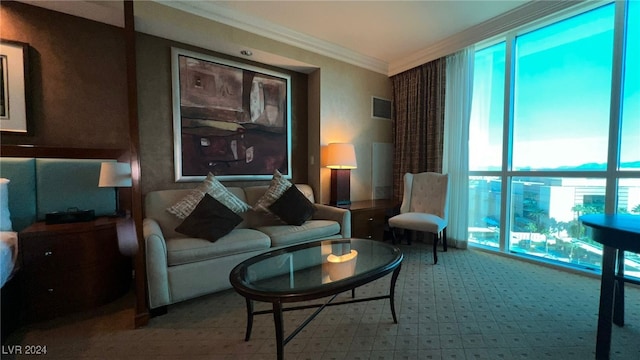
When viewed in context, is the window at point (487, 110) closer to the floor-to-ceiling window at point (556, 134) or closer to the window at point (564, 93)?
the floor-to-ceiling window at point (556, 134)

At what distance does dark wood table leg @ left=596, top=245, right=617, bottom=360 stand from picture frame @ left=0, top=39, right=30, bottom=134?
4205mm

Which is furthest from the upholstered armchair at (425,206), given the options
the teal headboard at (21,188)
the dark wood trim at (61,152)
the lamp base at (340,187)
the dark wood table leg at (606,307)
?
the teal headboard at (21,188)

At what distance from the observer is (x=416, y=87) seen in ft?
12.6

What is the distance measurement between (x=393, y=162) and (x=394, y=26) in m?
2.00

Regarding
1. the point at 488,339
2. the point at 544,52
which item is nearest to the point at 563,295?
the point at 488,339

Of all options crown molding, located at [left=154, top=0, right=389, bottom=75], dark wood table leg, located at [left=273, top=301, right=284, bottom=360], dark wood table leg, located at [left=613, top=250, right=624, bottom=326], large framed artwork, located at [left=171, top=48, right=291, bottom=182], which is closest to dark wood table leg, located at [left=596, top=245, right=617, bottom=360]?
dark wood table leg, located at [left=613, top=250, right=624, bottom=326]

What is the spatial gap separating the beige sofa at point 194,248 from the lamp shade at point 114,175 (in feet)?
0.91

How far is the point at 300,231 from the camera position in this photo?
2.68 metres

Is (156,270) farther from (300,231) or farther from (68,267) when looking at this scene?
(300,231)

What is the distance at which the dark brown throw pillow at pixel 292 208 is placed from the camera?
2.84 m

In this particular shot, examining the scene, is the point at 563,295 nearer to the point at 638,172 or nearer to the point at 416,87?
the point at 638,172

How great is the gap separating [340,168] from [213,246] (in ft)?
6.42

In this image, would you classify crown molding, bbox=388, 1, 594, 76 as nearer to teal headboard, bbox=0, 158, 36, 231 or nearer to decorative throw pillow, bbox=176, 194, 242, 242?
decorative throw pillow, bbox=176, 194, 242, 242

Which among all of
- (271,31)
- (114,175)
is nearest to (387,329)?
(114,175)
